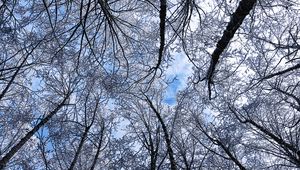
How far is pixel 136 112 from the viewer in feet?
31.8

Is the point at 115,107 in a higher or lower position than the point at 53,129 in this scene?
higher

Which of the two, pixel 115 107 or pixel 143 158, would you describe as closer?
pixel 143 158

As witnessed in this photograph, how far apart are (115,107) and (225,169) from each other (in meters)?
4.04

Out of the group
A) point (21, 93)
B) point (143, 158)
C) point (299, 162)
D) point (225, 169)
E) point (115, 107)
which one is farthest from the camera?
point (115, 107)

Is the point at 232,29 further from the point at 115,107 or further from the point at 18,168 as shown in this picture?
the point at 18,168

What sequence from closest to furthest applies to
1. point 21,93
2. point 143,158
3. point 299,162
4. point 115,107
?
point 299,162
point 143,158
point 21,93
point 115,107

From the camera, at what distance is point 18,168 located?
9688mm

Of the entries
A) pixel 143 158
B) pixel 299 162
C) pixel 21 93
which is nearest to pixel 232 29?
pixel 299 162

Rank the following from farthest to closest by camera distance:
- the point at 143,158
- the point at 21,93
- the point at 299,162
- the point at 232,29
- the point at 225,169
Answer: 1. the point at 21,93
2. the point at 143,158
3. the point at 225,169
4. the point at 299,162
5. the point at 232,29

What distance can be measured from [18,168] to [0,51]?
12.0 feet

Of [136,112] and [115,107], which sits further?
[115,107]

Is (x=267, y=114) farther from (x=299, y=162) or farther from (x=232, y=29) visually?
(x=232, y=29)

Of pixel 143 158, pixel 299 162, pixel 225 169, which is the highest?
pixel 143 158

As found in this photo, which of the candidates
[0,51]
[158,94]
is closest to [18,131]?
[0,51]
